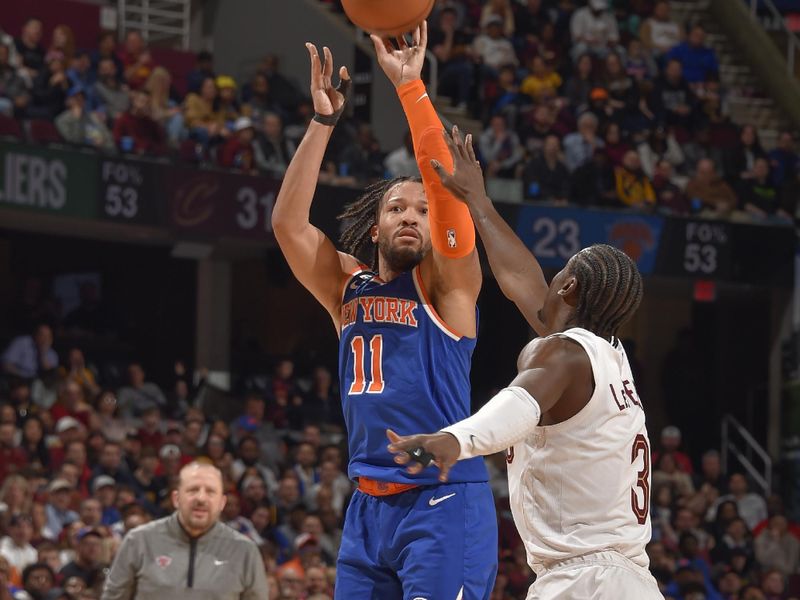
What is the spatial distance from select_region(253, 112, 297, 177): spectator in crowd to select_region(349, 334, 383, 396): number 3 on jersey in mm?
9601

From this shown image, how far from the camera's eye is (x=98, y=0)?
1834 cm

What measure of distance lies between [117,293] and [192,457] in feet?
18.2

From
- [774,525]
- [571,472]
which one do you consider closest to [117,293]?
[774,525]

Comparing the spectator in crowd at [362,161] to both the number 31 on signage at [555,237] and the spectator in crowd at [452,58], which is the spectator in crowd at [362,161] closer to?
the number 31 on signage at [555,237]

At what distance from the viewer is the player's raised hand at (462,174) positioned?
→ 16.2ft

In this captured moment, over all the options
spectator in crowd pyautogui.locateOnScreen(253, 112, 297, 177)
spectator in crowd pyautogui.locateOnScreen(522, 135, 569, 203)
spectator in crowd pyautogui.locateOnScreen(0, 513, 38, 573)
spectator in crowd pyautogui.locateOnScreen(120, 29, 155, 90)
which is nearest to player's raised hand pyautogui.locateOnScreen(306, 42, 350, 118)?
spectator in crowd pyautogui.locateOnScreen(0, 513, 38, 573)

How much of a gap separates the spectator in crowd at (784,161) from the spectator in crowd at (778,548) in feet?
13.6

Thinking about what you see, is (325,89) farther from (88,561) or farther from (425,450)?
(88,561)

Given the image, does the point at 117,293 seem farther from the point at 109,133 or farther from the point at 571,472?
the point at 571,472

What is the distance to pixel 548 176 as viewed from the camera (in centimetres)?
1597

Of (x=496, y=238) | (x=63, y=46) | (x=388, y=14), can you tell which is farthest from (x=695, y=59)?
(x=496, y=238)

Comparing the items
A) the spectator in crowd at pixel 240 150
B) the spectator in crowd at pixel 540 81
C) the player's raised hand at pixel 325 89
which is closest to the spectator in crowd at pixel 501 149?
the spectator in crowd at pixel 540 81

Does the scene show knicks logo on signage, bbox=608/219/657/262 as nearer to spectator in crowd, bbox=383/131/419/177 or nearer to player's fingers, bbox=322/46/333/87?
spectator in crowd, bbox=383/131/419/177

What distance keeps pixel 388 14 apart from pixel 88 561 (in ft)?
18.2
